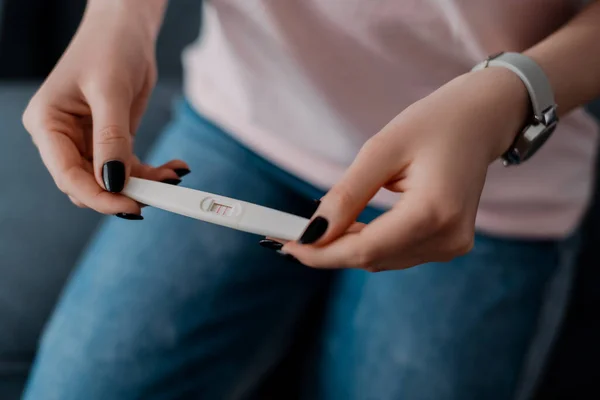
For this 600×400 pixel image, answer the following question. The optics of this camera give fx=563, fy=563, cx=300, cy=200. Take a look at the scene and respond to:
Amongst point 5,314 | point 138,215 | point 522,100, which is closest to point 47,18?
point 5,314

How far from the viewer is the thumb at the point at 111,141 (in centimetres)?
28

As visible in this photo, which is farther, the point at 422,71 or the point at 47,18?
the point at 47,18

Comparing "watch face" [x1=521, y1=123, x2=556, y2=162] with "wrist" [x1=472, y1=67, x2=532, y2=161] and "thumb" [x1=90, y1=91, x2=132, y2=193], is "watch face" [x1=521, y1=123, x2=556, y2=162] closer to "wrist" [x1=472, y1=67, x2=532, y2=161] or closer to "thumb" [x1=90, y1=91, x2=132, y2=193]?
"wrist" [x1=472, y1=67, x2=532, y2=161]

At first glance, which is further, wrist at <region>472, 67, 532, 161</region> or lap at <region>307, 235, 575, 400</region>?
lap at <region>307, 235, 575, 400</region>

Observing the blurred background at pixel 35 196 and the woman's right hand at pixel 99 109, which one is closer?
the woman's right hand at pixel 99 109

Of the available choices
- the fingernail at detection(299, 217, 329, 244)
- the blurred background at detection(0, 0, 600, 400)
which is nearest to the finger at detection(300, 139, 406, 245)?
the fingernail at detection(299, 217, 329, 244)

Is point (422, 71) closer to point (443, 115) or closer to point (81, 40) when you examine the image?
point (443, 115)

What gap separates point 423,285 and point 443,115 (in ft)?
0.65

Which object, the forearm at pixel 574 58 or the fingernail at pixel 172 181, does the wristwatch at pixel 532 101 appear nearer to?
the forearm at pixel 574 58

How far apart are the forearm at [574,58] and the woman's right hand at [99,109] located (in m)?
0.21

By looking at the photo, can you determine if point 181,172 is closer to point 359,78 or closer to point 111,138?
point 111,138

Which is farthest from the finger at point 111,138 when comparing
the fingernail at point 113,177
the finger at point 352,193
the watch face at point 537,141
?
the watch face at point 537,141

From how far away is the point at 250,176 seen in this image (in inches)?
17.3

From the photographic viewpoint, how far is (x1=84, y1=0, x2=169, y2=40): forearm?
34 cm
